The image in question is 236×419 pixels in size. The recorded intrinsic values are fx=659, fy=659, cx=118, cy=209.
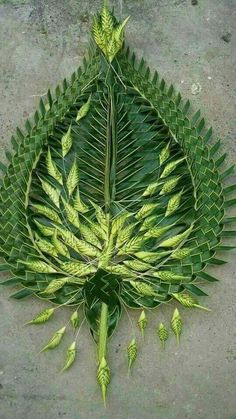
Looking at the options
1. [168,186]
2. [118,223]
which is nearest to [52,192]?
[118,223]

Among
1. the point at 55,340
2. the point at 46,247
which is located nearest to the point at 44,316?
the point at 55,340

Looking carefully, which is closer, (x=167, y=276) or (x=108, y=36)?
(x=167, y=276)

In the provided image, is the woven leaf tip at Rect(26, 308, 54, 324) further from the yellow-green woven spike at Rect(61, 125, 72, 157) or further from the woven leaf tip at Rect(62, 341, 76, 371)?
the yellow-green woven spike at Rect(61, 125, 72, 157)

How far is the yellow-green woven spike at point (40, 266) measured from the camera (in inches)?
60.8

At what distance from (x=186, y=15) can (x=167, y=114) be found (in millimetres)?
375

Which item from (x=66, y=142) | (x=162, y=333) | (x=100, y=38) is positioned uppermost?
(x=100, y=38)

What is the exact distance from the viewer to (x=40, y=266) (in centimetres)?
154

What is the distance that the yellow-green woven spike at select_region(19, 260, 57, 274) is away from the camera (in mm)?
1545

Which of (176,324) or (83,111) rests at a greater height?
(83,111)

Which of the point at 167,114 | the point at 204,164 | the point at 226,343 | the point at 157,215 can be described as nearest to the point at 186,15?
the point at 167,114

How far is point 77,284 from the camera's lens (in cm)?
157

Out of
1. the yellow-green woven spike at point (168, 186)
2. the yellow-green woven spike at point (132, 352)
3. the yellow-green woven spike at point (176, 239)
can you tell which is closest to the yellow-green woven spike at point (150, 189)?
the yellow-green woven spike at point (168, 186)

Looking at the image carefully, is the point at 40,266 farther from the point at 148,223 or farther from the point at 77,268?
the point at 148,223

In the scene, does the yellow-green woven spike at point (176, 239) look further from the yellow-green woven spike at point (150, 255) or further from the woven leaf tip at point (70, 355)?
the woven leaf tip at point (70, 355)
